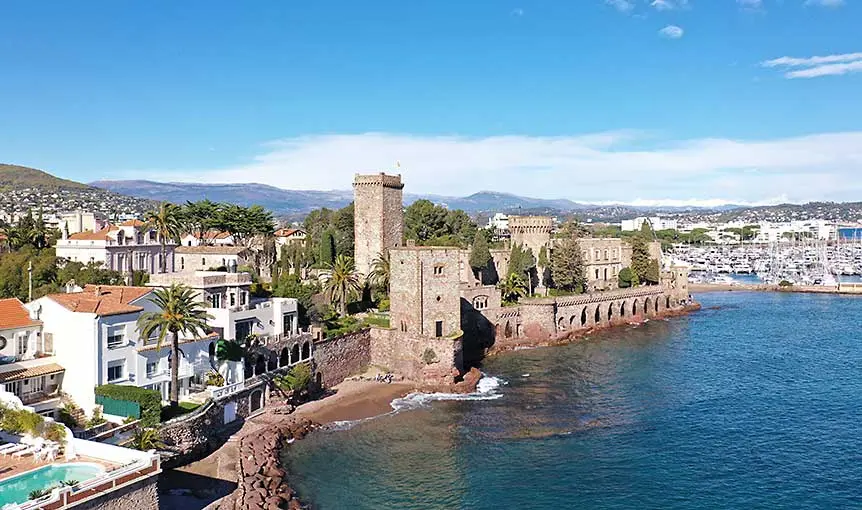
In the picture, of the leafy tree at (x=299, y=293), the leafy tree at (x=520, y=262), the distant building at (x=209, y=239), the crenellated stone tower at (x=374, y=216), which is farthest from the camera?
the leafy tree at (x=520, y=262)

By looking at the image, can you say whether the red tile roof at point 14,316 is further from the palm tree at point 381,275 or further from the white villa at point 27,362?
the palm tree at point 381,275

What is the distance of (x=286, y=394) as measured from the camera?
1606 inches

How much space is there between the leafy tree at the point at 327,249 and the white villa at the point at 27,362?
1306 inches

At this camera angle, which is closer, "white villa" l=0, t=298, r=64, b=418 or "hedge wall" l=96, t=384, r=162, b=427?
"white villa" l=0, t=298, r=64, b=418

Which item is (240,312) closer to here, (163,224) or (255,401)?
(255,401)

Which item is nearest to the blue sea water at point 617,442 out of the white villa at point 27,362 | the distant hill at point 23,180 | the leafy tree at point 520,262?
the white villa at point 27,362

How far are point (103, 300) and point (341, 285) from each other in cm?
2105

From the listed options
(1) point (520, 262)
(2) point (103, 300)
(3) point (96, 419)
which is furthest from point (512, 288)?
(3) point (96, 419)

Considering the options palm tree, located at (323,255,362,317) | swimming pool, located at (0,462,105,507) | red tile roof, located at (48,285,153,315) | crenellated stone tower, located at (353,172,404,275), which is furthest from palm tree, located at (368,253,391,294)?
swimming pool, located at (0,462,105,507)

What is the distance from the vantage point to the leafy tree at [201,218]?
230 feet

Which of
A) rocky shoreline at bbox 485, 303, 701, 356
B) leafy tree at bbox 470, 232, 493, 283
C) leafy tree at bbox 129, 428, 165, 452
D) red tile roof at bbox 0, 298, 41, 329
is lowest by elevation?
rocky shoreline at bbox 485, 303, 701, 356

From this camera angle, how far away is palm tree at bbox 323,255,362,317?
172 ft

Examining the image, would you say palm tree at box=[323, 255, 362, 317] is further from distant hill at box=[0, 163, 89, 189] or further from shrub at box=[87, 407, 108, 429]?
distant hill at box=[0, 163, 89, 189]

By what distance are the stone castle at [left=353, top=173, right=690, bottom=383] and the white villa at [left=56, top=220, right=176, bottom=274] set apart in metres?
17.1
